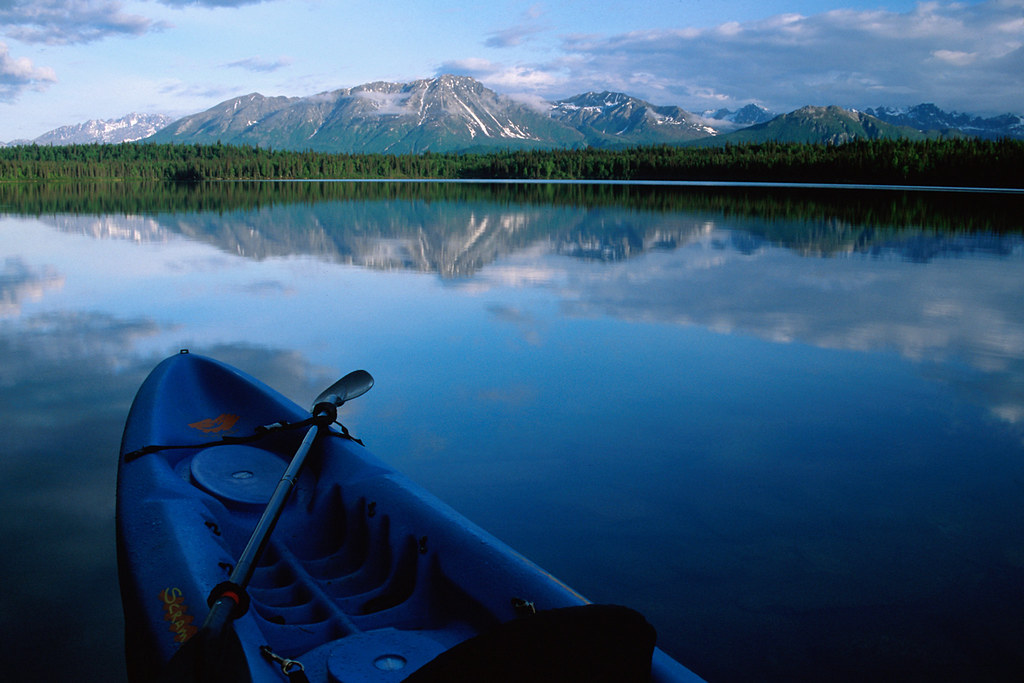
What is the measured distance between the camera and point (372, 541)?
412cm

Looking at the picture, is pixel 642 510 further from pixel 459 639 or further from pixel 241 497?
pixel 241 497

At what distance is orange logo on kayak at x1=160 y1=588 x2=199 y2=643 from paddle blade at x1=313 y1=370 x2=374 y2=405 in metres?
2.35

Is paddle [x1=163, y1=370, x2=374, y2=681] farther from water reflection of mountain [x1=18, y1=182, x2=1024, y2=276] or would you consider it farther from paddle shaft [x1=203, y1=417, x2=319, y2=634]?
water reflection of mountain [x1=18, y1=182, x2=1024, y2=276]

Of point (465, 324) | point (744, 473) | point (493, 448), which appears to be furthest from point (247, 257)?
point (744, 473)

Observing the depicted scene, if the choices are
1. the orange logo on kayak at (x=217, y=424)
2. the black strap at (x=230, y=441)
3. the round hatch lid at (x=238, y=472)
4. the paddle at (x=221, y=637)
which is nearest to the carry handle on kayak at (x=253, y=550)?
the paddle at (x=221, y=637)

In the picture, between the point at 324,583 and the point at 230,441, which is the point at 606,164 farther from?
the point at 324,583

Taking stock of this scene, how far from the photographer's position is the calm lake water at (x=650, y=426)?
4.17 metres

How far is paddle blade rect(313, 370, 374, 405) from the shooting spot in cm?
555

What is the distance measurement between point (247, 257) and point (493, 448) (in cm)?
1585

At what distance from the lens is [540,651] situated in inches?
89.4

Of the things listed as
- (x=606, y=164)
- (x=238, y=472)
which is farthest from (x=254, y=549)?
(x=606, y=164)

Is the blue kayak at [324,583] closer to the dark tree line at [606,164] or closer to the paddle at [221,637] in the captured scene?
the paddle at [221,637]

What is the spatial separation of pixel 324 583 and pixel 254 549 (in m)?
0.74

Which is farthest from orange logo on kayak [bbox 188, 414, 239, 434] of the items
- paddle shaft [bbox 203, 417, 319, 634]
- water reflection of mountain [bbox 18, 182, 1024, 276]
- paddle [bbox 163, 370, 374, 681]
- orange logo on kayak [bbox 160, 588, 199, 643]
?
water reflection of mountain [bbox 18, 182, 1024, 276]
